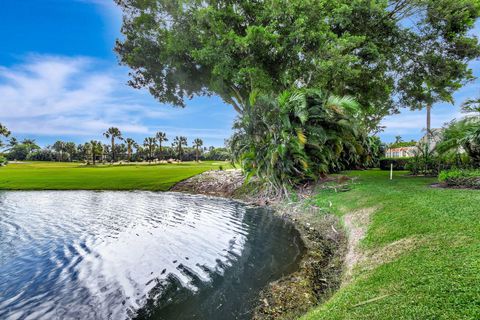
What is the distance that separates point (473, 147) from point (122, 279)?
1263cm

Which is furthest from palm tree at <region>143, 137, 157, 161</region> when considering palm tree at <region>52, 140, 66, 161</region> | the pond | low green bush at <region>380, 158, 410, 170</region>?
the pond

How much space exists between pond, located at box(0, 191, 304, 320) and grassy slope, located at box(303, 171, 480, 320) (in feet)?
4.83

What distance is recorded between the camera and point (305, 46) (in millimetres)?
11914

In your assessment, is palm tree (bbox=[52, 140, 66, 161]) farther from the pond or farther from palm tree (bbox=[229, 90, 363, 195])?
palm tree (bbox=[229, 90, 363, 195])

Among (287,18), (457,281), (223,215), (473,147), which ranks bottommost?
(223,215)

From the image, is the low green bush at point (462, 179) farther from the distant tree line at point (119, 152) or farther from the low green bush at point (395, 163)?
the distant tree line at point (119, 152)

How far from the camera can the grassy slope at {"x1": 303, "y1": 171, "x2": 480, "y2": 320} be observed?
88.6 inches

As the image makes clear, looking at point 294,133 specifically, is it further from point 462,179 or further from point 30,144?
point 30,144

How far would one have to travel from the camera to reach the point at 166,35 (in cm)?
1442

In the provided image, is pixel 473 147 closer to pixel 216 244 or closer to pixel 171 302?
pixel 216 244

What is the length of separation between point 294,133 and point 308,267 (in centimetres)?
787

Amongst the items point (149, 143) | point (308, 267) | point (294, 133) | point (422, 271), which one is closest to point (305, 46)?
point (294, 133)

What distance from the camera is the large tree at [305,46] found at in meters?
11.4

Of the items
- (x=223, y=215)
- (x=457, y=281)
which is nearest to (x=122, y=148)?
(x=223, y=215)
